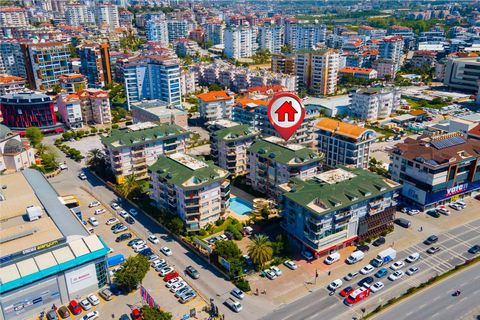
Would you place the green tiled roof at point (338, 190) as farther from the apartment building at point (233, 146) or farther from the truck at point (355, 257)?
the apartment building at point (233, 146)

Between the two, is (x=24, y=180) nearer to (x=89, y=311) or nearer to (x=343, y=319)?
(x=89, y=311)

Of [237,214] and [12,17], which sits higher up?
[12,17]

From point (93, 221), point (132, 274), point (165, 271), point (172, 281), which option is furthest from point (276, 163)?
point (93, 221)

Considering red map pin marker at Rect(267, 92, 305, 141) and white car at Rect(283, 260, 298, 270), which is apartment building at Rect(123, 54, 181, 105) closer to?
red map pin marker at Rect(267, 92, 305, 141)

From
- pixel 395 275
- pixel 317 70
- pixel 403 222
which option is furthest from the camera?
pixel 317 70

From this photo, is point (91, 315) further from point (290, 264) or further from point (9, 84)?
point (9, 84)

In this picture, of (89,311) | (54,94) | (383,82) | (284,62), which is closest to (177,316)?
(89,311)
